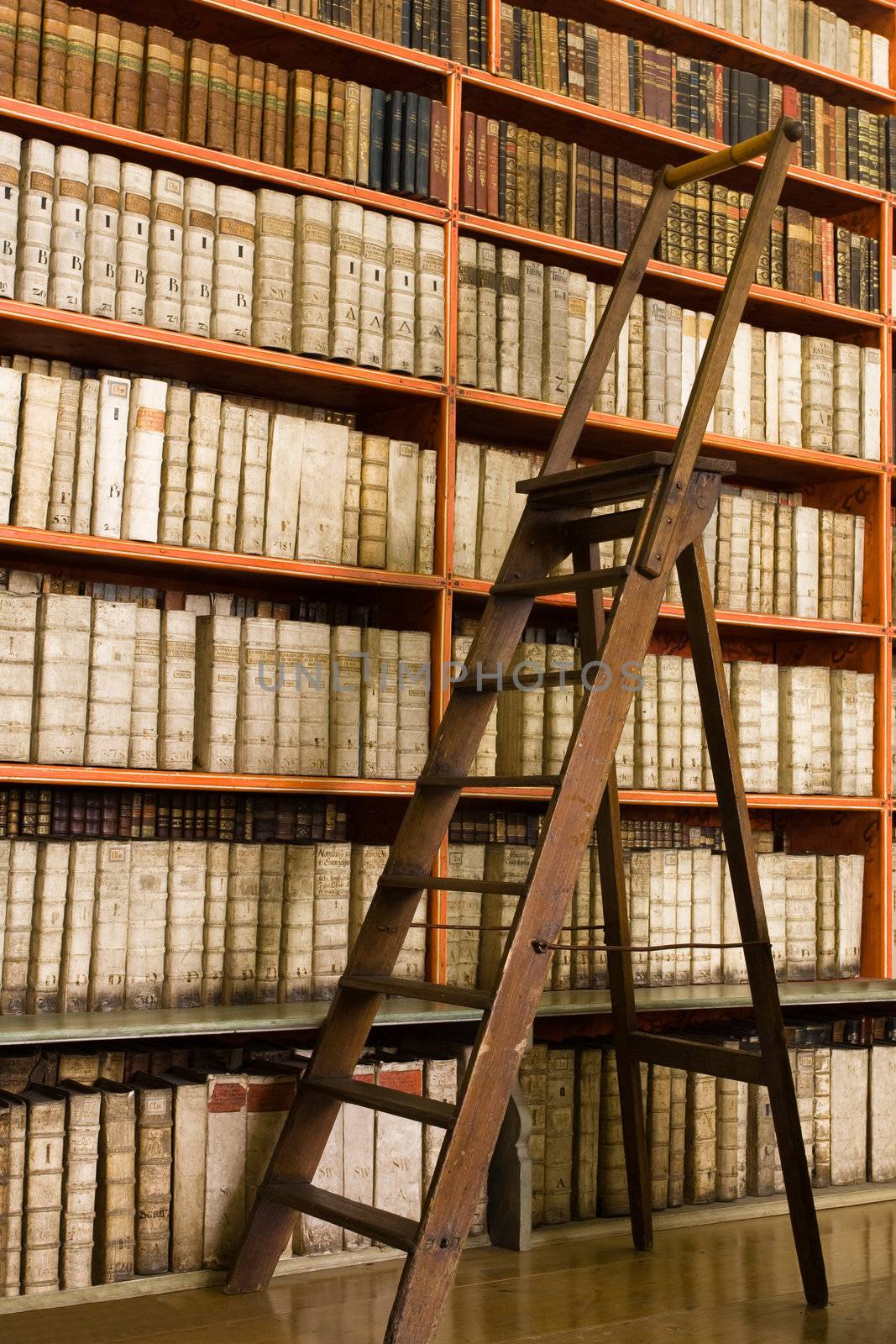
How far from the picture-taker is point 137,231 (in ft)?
9.29

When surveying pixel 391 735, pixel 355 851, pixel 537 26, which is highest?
pixel 537 26

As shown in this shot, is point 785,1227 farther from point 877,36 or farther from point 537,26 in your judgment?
point 877,36

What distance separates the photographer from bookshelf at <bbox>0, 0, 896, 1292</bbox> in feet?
9.15

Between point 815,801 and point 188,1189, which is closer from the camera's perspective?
point 188,1189

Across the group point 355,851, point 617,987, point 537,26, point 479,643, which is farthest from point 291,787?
point 537,26

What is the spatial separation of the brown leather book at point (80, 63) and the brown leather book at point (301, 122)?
41 centimetres

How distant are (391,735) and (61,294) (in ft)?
3.43

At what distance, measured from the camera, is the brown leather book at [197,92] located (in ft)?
9.57

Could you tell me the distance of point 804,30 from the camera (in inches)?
148

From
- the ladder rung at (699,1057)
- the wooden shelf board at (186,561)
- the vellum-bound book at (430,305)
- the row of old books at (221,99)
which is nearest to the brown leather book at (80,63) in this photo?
the row of old books at (221,99)

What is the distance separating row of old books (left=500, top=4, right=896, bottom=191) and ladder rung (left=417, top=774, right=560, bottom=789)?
65.9 inches

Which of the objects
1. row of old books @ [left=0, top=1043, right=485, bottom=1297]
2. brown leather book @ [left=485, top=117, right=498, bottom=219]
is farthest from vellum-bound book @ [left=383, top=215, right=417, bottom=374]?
row of old books @ [left=0, top=1043, right=485, bottom=1297]

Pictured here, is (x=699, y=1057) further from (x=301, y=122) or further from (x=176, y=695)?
(x=301, y=122)

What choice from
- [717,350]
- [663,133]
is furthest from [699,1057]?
[663,133]
